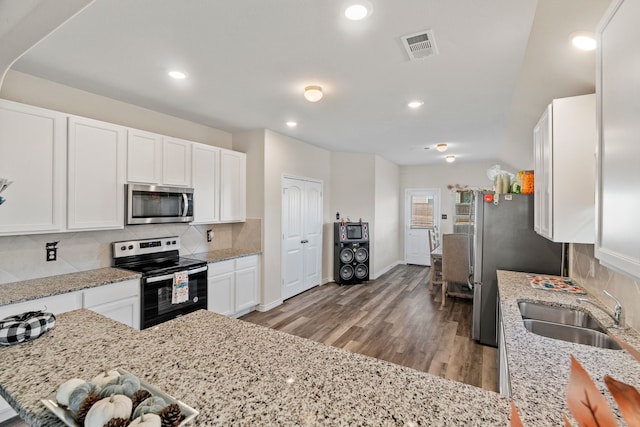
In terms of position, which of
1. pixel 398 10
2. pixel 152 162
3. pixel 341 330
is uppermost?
pixel 398 10

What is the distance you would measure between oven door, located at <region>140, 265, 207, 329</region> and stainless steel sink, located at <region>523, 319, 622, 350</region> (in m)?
2.96

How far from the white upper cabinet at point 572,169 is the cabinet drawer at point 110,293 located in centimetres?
333

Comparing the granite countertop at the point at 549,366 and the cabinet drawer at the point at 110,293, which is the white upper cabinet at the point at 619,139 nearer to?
the granite countertop at the point at 549,366

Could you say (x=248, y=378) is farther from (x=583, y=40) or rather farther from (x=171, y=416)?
(x=583, y=40)

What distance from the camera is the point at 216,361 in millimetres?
1123

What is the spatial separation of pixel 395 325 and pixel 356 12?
11.2 feet

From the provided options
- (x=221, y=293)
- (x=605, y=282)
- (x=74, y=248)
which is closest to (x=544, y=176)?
(x=605, y=282)

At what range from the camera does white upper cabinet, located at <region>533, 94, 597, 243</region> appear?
1854mm

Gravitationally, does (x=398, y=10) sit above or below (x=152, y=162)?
above

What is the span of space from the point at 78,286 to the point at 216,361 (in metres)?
1.97

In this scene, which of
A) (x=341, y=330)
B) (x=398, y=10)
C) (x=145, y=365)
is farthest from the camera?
(x=341, y=330)

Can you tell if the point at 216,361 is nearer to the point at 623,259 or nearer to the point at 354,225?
the point at 623,259

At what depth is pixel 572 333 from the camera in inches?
74.0

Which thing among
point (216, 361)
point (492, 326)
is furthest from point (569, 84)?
point (216, 361)
